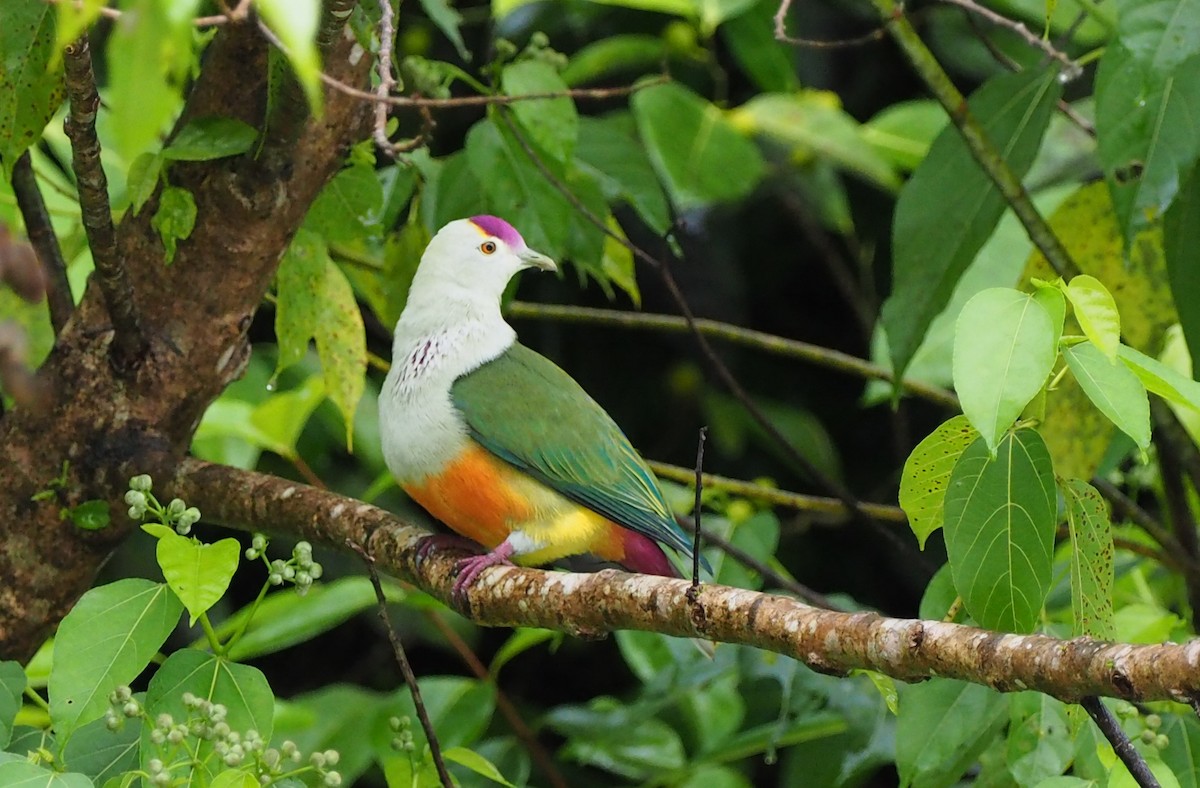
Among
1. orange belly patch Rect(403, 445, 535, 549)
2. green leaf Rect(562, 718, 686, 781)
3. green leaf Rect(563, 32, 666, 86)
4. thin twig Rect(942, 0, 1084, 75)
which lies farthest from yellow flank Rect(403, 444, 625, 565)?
green leaf Rect(563, 32, 666, 86)

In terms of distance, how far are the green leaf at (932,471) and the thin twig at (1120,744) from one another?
1.03ft

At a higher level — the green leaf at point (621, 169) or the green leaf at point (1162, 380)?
the green leaf at point (1162, 380)

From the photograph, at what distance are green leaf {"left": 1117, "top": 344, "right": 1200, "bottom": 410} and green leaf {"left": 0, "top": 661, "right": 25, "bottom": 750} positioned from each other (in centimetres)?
147

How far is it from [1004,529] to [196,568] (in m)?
1.03

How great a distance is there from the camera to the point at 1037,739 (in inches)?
82.8

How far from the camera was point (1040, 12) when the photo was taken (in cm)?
382

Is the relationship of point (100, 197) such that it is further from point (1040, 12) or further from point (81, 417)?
point (1040, 12)

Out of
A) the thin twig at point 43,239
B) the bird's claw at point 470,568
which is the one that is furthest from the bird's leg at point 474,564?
the thin twig at point 43,239

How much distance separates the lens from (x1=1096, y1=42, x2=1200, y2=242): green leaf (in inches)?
90.1

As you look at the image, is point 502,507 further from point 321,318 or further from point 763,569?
point 763,569

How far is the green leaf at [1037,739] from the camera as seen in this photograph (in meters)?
2.08

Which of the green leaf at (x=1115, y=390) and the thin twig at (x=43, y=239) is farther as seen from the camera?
the thin twig at (x=43, y=239)

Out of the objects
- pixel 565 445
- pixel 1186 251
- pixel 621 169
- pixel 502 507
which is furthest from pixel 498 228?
pixel 1186 251

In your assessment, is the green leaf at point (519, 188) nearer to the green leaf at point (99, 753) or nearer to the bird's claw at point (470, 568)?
the bird's claw at point (470, 568)
